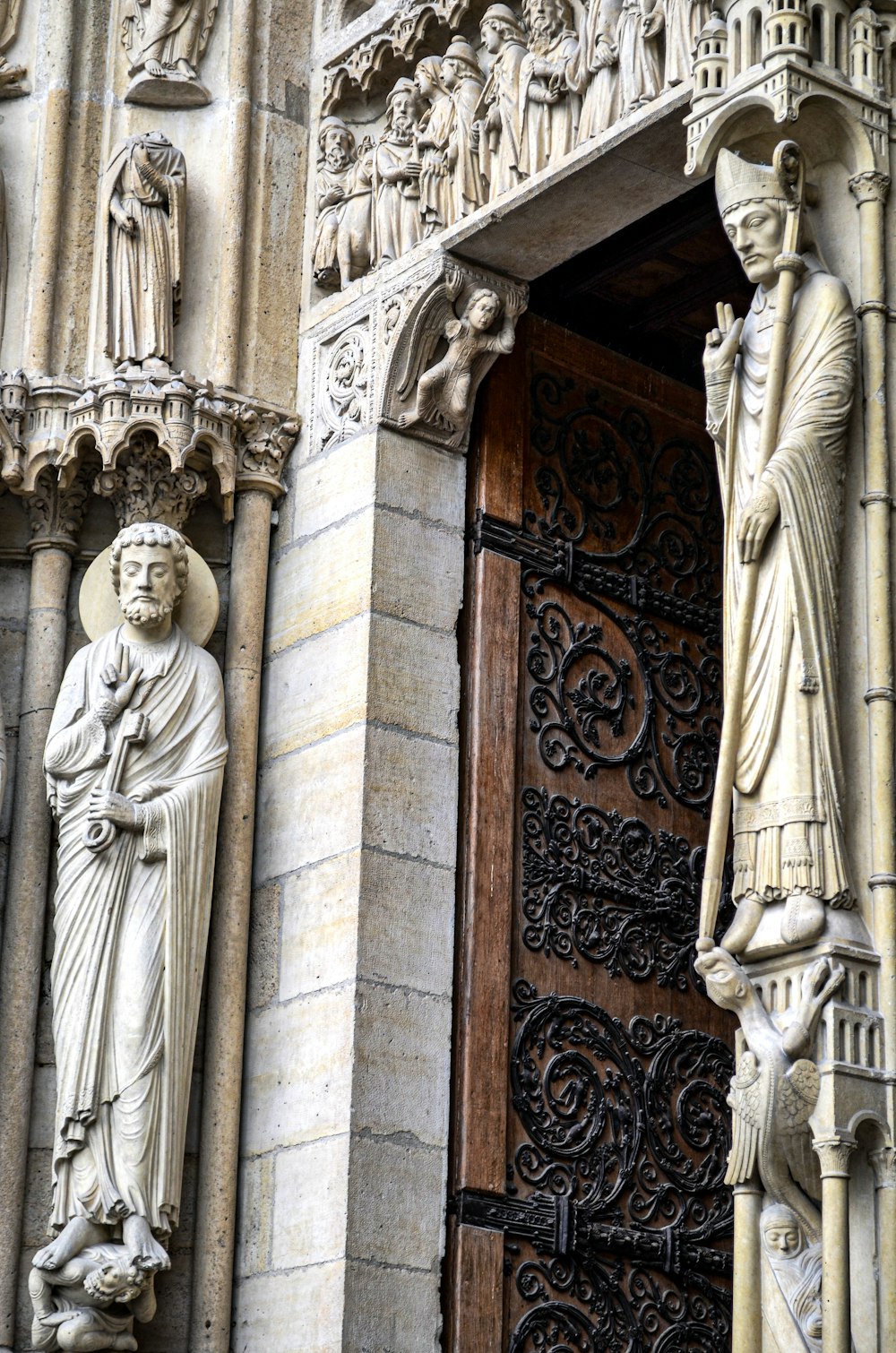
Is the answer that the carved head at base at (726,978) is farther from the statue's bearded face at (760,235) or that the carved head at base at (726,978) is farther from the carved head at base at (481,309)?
the carved head at base at (481,309)

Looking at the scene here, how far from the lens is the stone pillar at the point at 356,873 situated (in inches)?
267

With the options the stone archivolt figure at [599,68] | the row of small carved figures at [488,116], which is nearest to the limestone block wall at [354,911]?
the row of small carved figures at [488,116]

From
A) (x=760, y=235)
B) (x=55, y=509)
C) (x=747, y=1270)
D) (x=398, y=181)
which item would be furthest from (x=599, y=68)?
(x=747, y=1270)

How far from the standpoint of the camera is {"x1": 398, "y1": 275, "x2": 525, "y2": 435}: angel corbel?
7457 millimetres

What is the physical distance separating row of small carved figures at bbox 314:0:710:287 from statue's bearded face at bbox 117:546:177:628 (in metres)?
1.11

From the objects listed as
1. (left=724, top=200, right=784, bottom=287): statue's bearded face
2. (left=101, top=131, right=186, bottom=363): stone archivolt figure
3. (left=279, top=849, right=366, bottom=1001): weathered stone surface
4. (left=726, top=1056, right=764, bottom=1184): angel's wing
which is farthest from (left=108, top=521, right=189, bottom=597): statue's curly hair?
(left=726, top=1056, right=764, bottom=1184): angel's wing

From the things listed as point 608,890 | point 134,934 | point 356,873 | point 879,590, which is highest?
point 879,590

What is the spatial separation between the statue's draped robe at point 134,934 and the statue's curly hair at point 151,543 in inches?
6.5

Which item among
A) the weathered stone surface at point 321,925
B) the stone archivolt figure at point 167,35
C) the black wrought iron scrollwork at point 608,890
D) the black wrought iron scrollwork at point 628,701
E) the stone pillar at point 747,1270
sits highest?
the stone archivolt figure at point 167,35

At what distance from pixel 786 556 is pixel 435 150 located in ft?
7.50

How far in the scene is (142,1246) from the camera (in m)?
6.68

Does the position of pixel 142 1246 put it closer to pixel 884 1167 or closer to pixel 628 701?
pixel 884 1167

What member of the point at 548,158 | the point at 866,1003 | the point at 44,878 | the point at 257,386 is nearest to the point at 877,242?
the point at 548,158

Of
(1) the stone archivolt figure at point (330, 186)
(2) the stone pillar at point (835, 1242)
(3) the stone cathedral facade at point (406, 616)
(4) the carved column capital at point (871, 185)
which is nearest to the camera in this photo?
(2) the stone pillar at point (835, 1242)
